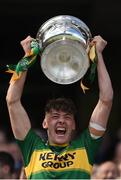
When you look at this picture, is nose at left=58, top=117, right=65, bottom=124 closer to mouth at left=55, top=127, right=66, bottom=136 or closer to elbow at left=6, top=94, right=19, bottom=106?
mouth at left=55, top=127, right=66, bottom=136

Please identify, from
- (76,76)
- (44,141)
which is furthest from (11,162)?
(76,76)

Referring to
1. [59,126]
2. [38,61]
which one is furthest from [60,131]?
[38,61]

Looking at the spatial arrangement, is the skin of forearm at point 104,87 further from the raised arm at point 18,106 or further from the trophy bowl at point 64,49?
the raised arm at point 18,106

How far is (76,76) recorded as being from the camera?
6656 mm

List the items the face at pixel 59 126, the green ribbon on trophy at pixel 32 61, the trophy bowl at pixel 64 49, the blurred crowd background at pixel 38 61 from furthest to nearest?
the blurred crowd background at pixel 38 61
the face at pixel 59 126
the green ribbon on trophy at pixel 32 61
the trophy bowl at pixel 64 49

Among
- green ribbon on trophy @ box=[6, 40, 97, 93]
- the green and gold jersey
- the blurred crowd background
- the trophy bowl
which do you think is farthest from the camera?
the blurred crowd background

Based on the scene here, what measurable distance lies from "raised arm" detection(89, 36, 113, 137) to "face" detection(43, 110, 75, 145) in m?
0.18

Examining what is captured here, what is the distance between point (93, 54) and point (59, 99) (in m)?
0.59

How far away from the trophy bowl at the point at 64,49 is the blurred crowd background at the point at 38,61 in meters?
4.62

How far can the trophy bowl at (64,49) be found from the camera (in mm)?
6539

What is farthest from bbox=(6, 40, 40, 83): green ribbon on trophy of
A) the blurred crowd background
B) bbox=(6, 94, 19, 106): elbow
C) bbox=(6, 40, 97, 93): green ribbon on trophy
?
the blurred crowd background

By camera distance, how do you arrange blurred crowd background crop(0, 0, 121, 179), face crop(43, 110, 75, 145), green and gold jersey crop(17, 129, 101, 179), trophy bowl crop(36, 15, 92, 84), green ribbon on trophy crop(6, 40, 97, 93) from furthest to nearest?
blurred crowd background crop(0, 0, 121, 179)
face crop(43, 110, 75, 145)
green and gold jersey crop(17, 129, 101, 179)
green ribbon on trophy crop(6, 40, 97, 93)
trophy bowl crop(36, 15, 92, 84)

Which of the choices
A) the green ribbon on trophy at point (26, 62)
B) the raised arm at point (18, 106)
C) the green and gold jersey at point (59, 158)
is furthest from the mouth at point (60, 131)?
the green ribbon on trophy at point (26, 62)

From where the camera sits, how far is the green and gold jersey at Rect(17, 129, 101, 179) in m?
6.80
